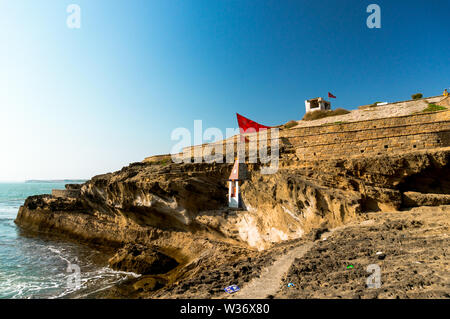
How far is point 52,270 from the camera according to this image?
14.4 m

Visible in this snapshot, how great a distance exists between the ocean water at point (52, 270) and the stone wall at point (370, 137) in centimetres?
1500

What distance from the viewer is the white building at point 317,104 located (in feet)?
95.4

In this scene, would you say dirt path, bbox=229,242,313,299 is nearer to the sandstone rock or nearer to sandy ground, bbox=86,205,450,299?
sandy ground, bbox=86,205,450,299

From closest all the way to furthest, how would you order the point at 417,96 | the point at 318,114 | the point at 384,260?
the point at 384,260
the point at 417,96
the point at 318,114

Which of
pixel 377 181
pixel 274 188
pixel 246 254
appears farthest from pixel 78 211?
pixel 377 181

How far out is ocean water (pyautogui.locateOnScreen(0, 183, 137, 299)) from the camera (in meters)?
11.6

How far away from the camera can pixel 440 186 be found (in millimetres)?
9984

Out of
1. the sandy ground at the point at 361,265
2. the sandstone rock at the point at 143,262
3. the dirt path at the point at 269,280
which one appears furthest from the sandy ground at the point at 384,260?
the sandstone rock at the point at 143,262

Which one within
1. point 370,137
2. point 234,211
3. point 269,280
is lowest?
point 269,280

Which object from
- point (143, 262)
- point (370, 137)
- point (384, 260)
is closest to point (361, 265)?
point (384, 260)

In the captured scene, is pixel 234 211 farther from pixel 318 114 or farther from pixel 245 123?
pixel 318 114

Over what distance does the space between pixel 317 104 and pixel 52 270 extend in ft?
107

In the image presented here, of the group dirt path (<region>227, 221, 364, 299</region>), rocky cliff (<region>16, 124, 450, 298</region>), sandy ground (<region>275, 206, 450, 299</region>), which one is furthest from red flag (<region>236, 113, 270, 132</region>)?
dirt path (<region>227, 221, 364, 299</region>)
